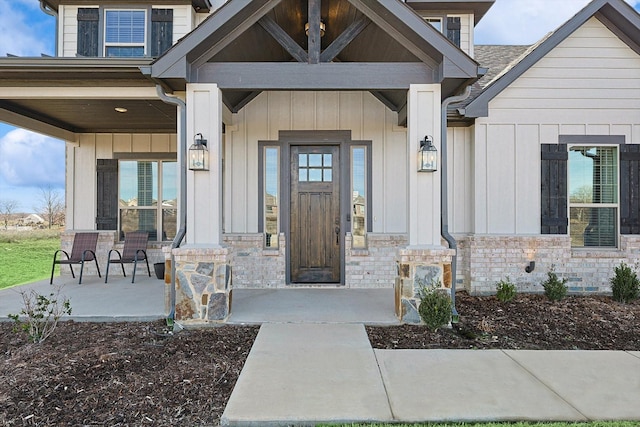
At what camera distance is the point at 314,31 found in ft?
14.1

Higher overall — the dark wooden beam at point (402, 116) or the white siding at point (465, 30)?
the white siding at point (465, 30)

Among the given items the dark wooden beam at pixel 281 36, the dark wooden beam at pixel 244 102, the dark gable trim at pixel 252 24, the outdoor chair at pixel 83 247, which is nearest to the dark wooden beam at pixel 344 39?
the dark gable trim at pixel 252 24

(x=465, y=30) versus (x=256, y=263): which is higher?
(x=465, y=30)

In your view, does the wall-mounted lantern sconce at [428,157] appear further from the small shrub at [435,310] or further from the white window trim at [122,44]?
the white window trim at [122,44]

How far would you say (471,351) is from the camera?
363 centimetres

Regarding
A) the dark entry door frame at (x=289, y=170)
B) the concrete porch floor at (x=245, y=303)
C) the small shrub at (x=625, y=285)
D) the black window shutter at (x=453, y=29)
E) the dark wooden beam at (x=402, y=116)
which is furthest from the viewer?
the black window shutter at (x=453, y=29)

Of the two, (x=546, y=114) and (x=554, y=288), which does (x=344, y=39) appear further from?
(x=554, y=288)

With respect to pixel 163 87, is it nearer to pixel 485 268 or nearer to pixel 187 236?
pixel 187 236

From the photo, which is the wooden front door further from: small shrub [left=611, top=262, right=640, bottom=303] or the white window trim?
small shrub [left=611, top=262, right=640, bottom=303]

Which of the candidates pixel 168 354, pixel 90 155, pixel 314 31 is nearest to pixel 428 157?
pixel 314 31

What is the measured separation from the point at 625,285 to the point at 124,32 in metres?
8.91

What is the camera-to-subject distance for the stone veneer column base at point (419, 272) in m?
4.38

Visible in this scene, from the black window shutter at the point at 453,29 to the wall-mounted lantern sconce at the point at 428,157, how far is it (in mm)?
3572

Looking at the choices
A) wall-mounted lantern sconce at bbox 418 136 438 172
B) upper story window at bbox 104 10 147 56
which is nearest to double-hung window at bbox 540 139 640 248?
wall-mounted lantern sconce at bbox 418 136 438 172
